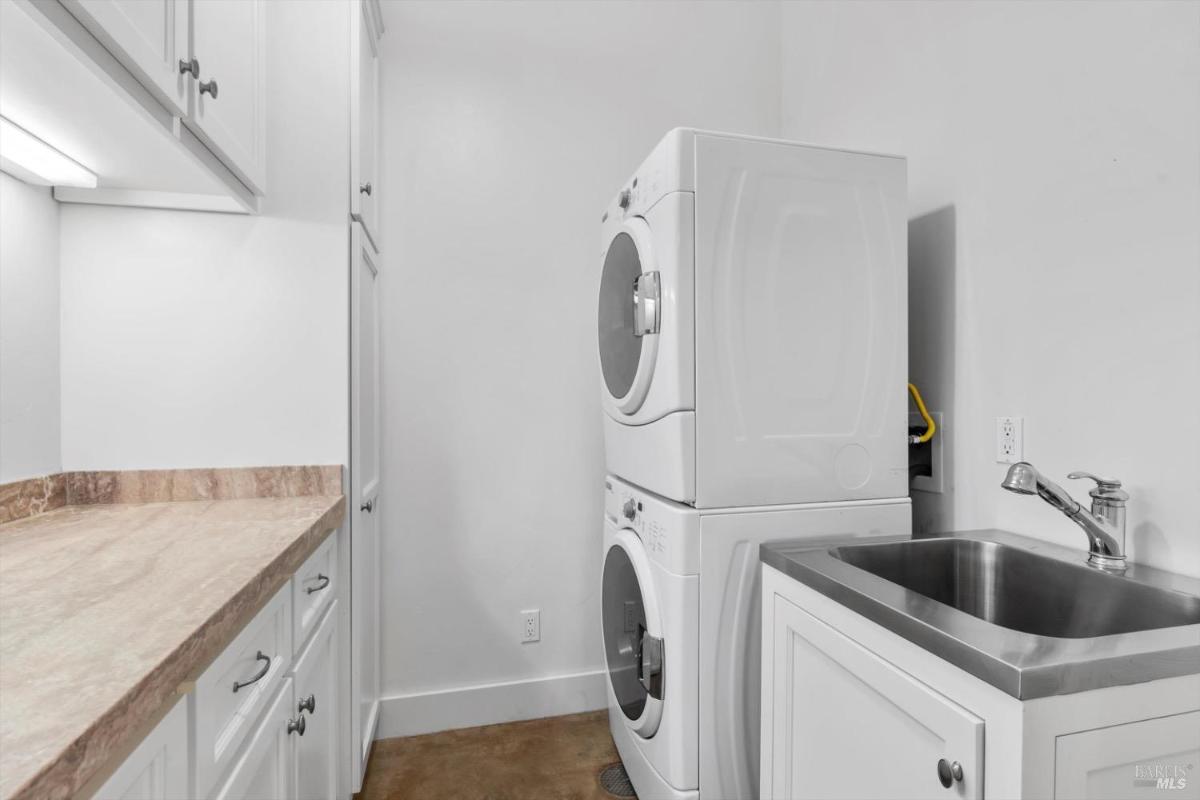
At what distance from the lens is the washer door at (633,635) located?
1463mm

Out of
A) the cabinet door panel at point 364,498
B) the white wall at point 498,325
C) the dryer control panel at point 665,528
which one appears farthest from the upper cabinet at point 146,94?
the dryer control panel at point 665,528

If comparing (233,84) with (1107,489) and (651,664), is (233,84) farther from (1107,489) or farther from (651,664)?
(1107,489)

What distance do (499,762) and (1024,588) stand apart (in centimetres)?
160

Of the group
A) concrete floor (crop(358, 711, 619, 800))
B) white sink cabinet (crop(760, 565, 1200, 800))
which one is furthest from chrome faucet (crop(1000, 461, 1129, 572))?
concrete floor (crop(358, 711, 619, 800))

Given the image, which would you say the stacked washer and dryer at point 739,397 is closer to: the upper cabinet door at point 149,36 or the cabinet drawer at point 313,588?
the cabinet drawer at point 313,588

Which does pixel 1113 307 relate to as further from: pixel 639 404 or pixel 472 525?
pixel 472 525

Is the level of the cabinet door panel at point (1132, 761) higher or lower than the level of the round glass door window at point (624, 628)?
higher

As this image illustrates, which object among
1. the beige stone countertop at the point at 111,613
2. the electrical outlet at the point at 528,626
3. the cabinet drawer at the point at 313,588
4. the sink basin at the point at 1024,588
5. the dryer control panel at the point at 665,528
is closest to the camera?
the beige stone countertop at the point at 111,613

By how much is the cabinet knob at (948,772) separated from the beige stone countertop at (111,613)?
3.12 feet

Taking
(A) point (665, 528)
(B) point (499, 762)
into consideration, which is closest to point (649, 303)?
(A) point (665, 528)

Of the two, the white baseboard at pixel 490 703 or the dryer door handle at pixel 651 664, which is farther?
the white baseboard at pixel 490 703

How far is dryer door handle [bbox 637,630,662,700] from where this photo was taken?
1438 millimetres

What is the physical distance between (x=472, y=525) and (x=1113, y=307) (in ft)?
6.29

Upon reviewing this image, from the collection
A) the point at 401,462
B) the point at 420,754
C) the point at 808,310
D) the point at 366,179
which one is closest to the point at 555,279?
the point at 366,179
